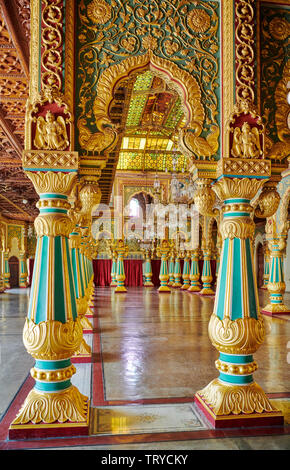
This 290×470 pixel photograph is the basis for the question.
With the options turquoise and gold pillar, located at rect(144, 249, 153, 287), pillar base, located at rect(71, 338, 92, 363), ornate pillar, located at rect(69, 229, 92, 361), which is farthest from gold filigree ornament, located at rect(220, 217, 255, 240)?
turquoise and gold pillar, located at rect(144, 249, 153, 287)

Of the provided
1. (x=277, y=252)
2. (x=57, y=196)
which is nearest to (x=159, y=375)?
(x=57, y=196)

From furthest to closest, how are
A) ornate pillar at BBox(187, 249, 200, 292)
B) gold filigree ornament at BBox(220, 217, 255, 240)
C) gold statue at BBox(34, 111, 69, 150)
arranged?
ornate pillar at BBox(187, 249, 200, 292) → gold filigree ornament at BBox(220, 217, 255, 240) → gold statue at BBox(34, 111, 69, 150)

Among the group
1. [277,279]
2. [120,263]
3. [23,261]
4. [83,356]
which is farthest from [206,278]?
[83,356]

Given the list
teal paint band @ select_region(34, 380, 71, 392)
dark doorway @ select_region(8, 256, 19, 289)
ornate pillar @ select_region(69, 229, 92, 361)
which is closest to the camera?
teal paint band @ select_region(34, 380, 71, 392)

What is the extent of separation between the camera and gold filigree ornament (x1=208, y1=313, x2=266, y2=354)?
274cm

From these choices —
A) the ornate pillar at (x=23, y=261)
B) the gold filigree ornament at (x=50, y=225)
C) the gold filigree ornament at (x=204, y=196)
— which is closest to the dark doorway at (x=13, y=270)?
the ornate pillar at (x=23, y=261)

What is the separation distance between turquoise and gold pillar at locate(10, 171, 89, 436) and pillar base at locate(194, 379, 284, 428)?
3.12 ft

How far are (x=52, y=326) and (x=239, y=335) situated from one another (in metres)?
1.36

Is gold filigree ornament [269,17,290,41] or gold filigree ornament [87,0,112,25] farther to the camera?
gold filigree ornament [269,17,290,41]

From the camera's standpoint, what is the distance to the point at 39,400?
2.55m

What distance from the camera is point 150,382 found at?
12.3 feet

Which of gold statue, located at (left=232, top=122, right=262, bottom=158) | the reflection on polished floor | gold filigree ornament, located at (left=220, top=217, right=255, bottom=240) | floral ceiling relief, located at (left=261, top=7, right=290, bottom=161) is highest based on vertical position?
floral ceiling relief, located at (left=261, top=7, right=290, bottom=161)

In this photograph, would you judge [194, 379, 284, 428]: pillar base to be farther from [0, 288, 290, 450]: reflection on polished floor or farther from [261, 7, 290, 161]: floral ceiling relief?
[261, 7, 290, 161]: floral ceiling relief
